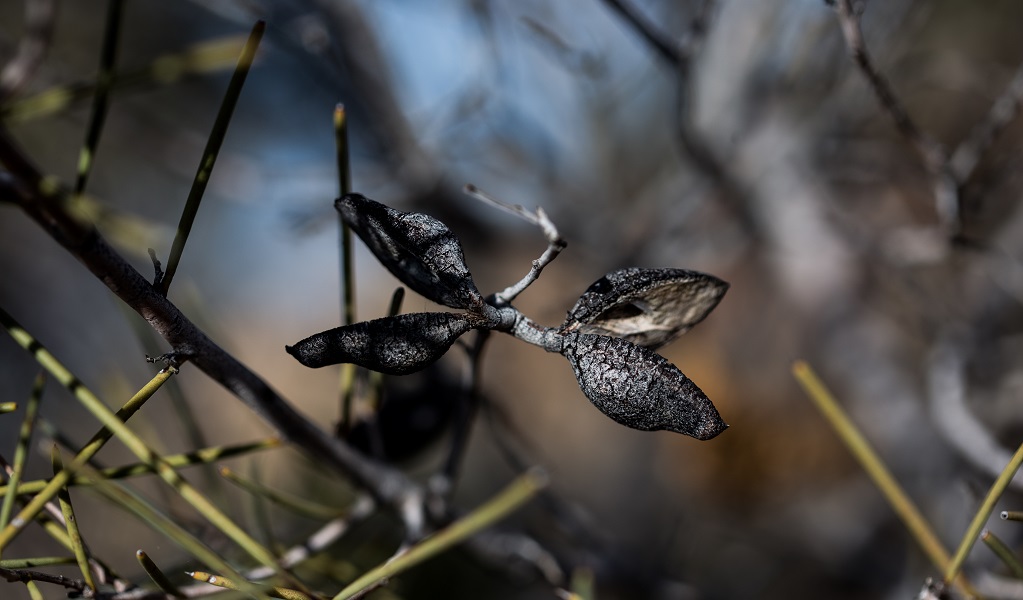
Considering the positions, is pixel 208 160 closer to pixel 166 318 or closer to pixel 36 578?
pixel 166 318

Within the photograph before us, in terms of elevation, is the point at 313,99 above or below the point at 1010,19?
below

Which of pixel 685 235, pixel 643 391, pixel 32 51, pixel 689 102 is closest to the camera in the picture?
pixel 643 391

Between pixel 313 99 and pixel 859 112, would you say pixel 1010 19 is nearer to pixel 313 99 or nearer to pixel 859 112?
pixel 859 112

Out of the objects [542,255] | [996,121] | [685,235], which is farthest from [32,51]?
[685,235]

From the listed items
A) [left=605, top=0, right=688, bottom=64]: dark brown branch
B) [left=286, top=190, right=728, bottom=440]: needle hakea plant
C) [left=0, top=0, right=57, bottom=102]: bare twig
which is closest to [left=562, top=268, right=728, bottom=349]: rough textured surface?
[left=286, top=190, right=728, bottom=440]: needle hakea plant

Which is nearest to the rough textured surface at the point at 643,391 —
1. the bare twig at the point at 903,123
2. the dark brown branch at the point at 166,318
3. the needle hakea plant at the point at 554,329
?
the needle hakea plant at the point at 554,329

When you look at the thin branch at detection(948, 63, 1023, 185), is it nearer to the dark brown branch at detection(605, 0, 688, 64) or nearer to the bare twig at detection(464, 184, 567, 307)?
the dark brown branch at detection(605, 0, 688, 64)

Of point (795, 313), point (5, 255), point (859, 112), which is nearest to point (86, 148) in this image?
point (859, 112)
